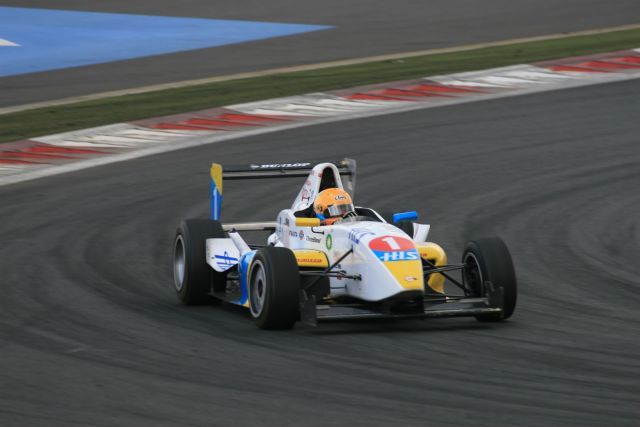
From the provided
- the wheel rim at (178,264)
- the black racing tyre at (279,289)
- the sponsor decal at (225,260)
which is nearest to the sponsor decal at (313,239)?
the sponsor decal at (225,260)

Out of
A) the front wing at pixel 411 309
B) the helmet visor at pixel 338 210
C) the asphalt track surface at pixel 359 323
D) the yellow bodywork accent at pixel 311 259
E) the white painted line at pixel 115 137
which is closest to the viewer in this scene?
the asphalt track surface at pixel 359 323

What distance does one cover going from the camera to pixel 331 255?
10.6m

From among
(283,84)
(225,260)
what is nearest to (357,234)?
(225,260)

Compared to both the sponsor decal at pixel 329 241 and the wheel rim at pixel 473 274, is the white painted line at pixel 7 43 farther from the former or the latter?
the wheel rim at pixel 473 274

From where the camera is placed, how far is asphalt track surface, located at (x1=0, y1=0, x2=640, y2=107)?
2517 centimetres

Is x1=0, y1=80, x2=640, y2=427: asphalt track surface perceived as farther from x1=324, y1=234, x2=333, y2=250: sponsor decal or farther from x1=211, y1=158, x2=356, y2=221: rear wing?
x1=211, y1=158, x2=356, y2=221: rear wing

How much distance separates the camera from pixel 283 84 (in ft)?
77.9

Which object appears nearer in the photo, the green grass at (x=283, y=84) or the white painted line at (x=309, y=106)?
the green grass at (x=283, y=84)

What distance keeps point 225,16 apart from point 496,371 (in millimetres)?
25072

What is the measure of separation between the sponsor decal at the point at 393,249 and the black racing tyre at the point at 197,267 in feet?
6.30

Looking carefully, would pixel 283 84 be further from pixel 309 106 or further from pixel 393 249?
pixel 393 249

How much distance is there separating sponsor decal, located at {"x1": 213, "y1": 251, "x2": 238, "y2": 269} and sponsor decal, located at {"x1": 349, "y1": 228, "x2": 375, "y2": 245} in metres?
1.30

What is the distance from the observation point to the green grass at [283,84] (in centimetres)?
2119

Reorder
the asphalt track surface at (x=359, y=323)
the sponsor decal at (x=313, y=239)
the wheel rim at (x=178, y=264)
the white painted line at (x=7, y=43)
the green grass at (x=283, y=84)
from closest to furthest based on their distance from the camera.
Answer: the asphalt track surface at (x=359, y=323), the sponsor decal at (x=313, y=239), the wheel rim at (x=178, y=264), the green grass at (x=283, y=84), the white painted line at (x=7, y=43)
